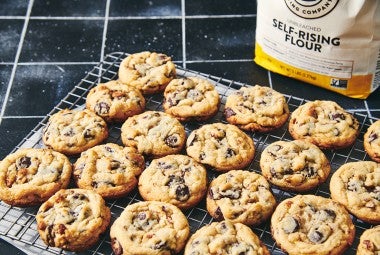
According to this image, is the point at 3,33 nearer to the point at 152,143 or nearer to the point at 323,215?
the point at 152,143

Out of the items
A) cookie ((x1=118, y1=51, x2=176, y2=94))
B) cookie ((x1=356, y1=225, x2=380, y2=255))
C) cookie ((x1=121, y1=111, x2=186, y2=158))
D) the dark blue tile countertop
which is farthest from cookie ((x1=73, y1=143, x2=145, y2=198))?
cookie ((x1=356, y1=225, x2=380, y2=255))

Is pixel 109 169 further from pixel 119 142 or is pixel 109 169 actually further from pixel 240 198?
pixel 240 198

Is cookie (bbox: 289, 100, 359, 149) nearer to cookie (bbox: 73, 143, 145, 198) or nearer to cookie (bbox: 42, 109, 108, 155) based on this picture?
cookie (bbox: 73, 143, 145, 198)

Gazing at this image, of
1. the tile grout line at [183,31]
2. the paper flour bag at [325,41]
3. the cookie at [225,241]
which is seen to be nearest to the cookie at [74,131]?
the cookie at [225,241]

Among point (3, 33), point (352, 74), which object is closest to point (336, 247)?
point (352, 74)

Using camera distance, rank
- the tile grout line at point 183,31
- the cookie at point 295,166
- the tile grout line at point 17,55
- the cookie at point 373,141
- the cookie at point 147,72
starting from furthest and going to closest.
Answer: the tile grout line at point 183,31
the tile grout line at point 17,55
the cookie at point 147,72
the cookie at point 373,141
the cookie at point 295,166

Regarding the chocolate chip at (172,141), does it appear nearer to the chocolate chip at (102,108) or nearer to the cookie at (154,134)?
the cookie at (154,134)
